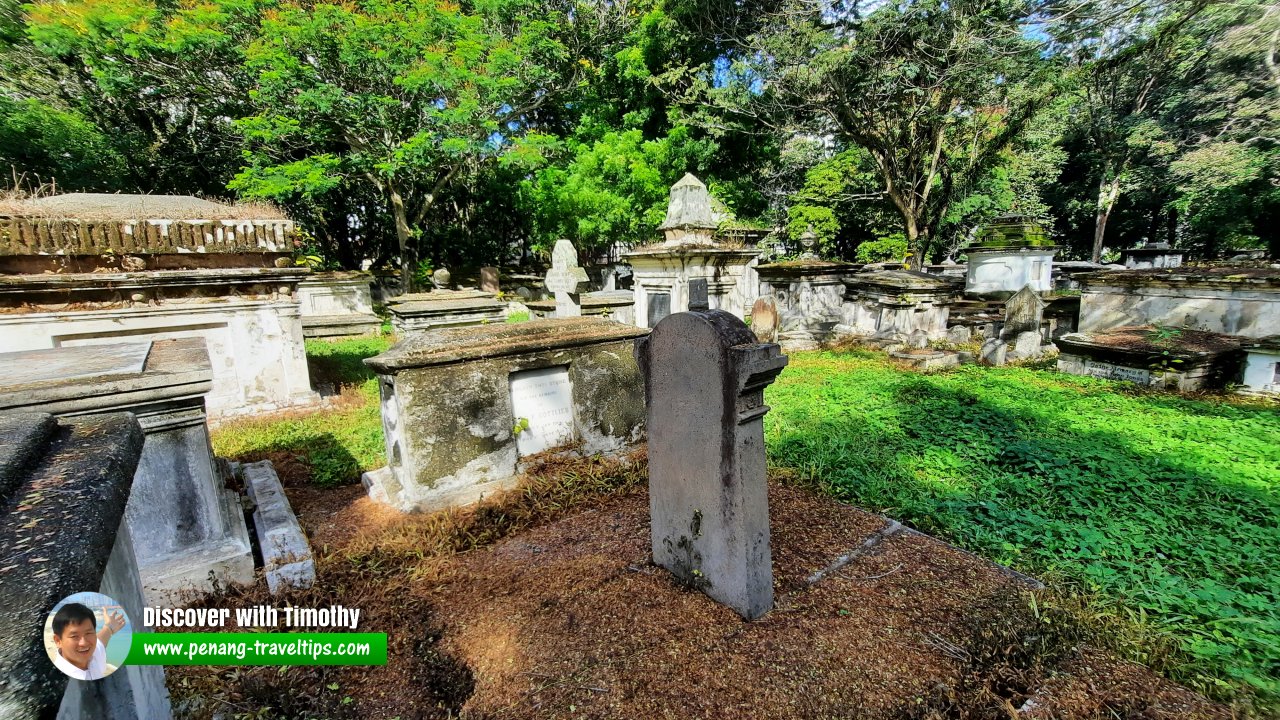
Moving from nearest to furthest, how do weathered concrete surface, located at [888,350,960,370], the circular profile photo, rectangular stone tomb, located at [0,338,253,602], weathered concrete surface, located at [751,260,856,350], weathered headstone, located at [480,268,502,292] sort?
the circular profile photo
rectangular stone tomb, located at [0,338,253,602]
weathered concrete surface, located at [888,350,960,370]
weathered concrete surface, located at [751,260,856,350]
weathered headstone, located at [480,268,502,292]

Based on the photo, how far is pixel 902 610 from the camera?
262 centimetres

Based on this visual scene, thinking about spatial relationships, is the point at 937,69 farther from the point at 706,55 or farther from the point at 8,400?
the point at 8,400

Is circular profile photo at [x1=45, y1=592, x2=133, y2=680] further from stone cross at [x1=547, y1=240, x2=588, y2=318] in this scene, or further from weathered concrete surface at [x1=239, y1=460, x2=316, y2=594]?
stone cross at [x1=547, y1=240, x2=588, y2=318]

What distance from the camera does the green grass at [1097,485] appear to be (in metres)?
2.64

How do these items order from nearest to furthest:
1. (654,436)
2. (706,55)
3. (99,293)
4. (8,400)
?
(8,400) < (654,436) < (99,293) < (706,55)

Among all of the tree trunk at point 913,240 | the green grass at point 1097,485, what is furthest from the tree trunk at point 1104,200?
the green grass at point 1097,485

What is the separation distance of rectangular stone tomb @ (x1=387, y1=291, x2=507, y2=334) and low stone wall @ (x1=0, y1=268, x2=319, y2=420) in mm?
2018

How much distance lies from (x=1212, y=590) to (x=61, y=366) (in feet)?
19.4

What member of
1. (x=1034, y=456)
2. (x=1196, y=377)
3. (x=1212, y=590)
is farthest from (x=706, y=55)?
(x=1212, y=590)

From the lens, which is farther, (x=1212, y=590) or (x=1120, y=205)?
(x=1120, y=205)

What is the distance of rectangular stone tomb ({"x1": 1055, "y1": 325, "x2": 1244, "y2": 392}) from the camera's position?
255 inches

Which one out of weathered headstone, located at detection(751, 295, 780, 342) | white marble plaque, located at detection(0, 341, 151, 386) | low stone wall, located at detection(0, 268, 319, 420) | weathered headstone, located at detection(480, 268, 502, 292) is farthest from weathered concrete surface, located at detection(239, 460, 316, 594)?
weathered headstone, located at detection(480, 268, 502, 292)

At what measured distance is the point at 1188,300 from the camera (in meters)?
7.68

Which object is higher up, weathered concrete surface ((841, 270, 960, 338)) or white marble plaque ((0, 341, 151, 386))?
white marble plaque ((0, 341, 151, 386))
